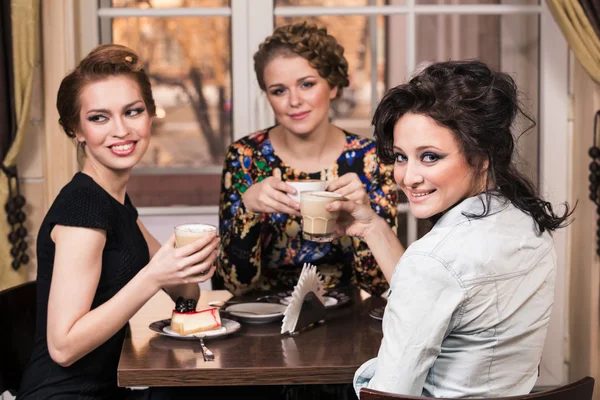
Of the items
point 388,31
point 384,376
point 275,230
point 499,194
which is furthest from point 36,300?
point 388,31

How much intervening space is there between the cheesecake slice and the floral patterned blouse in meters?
0.48

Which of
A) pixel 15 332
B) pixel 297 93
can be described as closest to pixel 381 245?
pixel 297 93

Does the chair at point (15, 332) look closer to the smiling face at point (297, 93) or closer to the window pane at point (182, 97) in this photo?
the smiling face at point (297, 93)

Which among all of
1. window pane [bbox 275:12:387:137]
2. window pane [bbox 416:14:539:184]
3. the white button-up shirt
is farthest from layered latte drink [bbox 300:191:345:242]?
window pane [bbox 275:12:387:137]

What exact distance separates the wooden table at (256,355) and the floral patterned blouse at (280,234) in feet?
1.22

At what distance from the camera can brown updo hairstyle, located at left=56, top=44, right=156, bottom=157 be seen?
2.03 meters

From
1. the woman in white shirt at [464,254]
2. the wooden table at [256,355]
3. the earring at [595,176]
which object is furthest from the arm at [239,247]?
the earring at [595,176]

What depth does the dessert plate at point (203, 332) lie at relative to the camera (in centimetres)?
185

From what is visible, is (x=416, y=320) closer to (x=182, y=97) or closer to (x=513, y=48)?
(x=513, y=48)

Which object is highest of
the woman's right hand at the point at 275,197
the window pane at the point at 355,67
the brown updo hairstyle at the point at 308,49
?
the window pane at the point at 355,67

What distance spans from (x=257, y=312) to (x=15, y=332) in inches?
24.7

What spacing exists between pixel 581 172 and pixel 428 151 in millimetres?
1860

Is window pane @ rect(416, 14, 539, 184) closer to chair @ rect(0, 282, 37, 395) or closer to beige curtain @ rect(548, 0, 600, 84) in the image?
beige curtain @ rect(548, 0, 600, 84)

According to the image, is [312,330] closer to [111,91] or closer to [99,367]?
[99,367]
